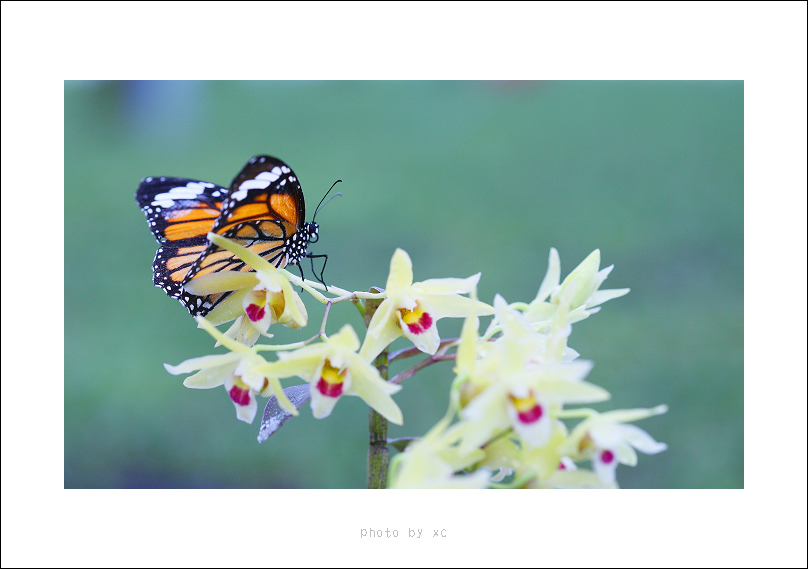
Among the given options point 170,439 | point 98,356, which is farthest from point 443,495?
point 98,356

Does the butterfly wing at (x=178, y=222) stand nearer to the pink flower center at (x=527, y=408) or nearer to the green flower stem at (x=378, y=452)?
the green flower stem at (x=378, y=452)

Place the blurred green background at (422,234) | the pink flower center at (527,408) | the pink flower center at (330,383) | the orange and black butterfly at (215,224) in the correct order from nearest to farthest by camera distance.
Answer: the pink flower center at (527,408)
the pink flower center at (330,383)
the orange and black butterfly at (215,224)
the blurred green background at (422,234)

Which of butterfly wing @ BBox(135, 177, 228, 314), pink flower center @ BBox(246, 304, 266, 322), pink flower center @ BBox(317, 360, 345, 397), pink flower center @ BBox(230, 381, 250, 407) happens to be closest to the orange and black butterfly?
butterfly wing @ BBox(135, 177, 228, 314)

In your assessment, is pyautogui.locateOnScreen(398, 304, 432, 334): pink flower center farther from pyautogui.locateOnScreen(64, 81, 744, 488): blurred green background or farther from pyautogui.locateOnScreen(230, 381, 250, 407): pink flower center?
pyautogui.locateOnScreen(64, 81, 744, 488): blurred green background

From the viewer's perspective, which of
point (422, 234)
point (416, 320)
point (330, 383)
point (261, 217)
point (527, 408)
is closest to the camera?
point (527, 408)

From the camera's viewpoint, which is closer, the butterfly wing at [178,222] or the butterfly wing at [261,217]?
the butterfly wing at [261,217]

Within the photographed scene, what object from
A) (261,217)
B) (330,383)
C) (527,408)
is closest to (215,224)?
(261,217)

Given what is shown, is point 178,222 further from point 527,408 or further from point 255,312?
point 527,408

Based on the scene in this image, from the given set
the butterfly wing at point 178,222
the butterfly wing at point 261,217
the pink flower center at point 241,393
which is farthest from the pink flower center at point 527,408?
the butterfly wing at point 178,222
